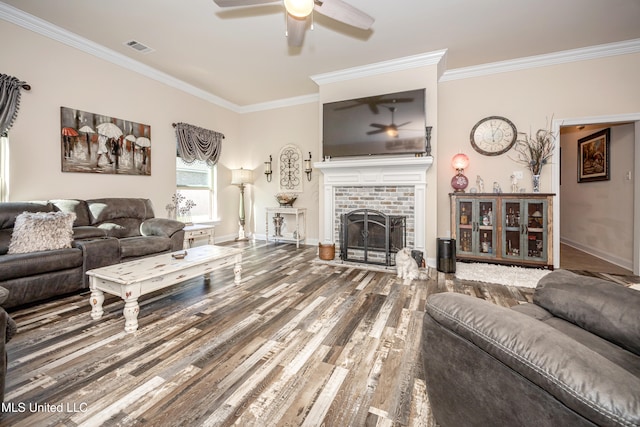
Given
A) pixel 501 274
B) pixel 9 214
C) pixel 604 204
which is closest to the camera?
pixel 9 214

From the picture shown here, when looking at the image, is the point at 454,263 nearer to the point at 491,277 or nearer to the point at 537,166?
the point at 491,277

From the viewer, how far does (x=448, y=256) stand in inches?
144

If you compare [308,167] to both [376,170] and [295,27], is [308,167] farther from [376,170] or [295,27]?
[295,27]

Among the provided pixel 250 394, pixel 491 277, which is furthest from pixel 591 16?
pixel 250 394

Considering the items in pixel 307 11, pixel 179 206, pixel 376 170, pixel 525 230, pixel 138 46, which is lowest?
pixel 525 230

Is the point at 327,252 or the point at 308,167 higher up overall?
the point at 308,167

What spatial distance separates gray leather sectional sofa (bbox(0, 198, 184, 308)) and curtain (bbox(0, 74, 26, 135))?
0.89 metres

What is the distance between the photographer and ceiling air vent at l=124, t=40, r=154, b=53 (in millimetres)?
3600

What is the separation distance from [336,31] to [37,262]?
12.7ft

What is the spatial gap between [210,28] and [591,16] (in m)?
4.29

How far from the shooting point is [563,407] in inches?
26.3

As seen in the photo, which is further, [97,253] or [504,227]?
[504,227]

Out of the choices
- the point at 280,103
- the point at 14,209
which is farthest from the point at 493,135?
the point at 14,209

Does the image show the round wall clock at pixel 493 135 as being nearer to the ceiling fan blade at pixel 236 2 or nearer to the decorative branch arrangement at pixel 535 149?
the decorative branch arrangement at pixel 535 149
